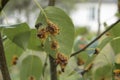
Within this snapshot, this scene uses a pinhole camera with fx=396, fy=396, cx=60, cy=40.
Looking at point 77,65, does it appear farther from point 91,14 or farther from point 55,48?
point 91,14

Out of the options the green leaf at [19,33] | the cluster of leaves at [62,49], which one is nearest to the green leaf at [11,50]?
the cluster of leaves at [62,49]

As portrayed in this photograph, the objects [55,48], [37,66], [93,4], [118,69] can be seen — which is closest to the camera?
[55,48]

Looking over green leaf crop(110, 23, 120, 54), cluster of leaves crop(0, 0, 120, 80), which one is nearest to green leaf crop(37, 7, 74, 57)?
cluster of leaves crop(0, 0, 120, 80)

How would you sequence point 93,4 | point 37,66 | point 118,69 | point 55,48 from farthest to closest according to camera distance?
1. point 93,4
2. point 37,66
3. point 118,69
4. point 55,48

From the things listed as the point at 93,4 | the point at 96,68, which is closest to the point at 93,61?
the point at 96,68

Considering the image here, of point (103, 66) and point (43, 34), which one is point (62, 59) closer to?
point (43, 34)

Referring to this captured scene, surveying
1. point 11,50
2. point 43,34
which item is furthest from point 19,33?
point 11,50

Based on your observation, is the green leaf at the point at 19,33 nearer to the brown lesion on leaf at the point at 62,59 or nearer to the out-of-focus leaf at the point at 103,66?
the brown lesion on leaf at the point at 62,59
